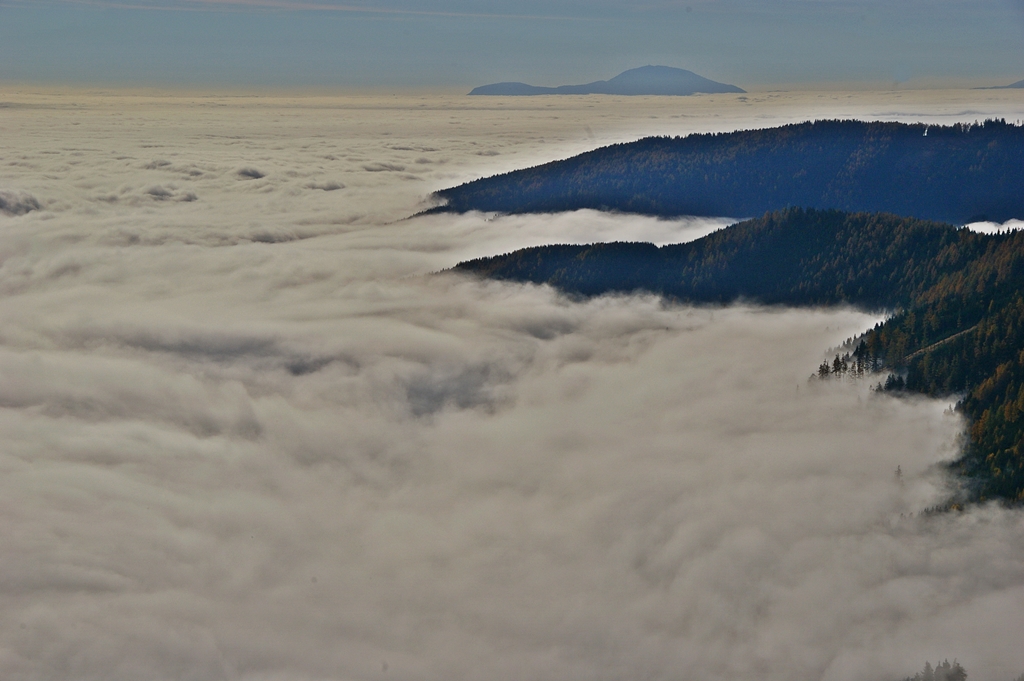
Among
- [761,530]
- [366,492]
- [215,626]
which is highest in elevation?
[761,530]

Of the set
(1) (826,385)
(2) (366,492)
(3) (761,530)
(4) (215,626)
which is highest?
(1) (826,385)

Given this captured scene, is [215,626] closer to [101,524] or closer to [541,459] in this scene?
[101,524]

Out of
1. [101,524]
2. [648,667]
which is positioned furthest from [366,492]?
[648,667]

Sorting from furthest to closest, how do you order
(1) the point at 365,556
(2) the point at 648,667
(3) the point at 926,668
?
(1) the point at 365,556, (2) the point at 648,667, (3) the point at 926,668

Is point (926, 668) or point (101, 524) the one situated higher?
point (926, 668)

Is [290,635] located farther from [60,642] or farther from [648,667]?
[648,667]

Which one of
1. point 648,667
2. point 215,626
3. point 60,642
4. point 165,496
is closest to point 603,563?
point 648,667

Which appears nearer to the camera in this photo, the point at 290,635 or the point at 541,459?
the point at 290,635

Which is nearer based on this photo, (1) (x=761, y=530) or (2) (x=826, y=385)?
(1) (x=761, y=530)

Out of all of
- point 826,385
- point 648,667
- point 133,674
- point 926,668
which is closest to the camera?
point 926,668
